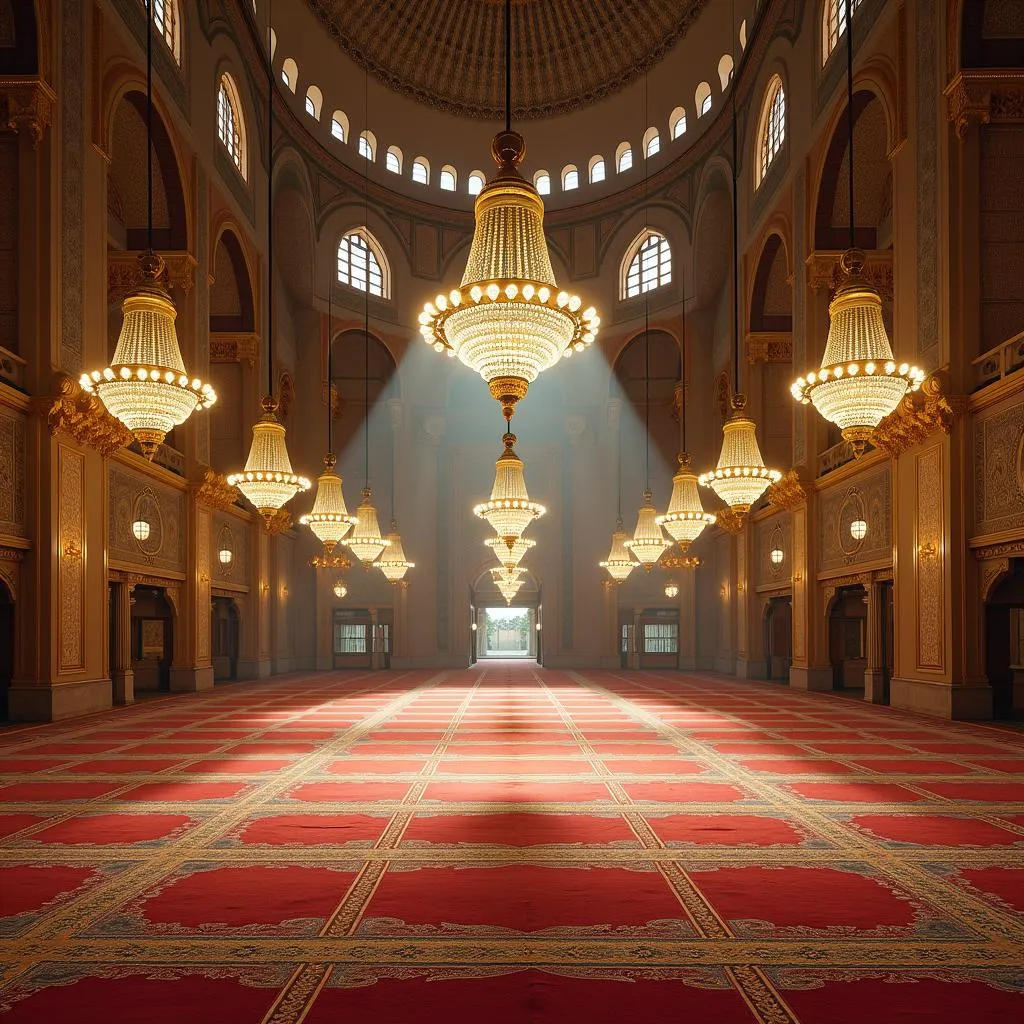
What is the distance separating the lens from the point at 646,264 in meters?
22.0

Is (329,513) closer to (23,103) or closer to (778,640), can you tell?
(23,103)

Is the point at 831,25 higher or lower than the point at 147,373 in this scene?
higher

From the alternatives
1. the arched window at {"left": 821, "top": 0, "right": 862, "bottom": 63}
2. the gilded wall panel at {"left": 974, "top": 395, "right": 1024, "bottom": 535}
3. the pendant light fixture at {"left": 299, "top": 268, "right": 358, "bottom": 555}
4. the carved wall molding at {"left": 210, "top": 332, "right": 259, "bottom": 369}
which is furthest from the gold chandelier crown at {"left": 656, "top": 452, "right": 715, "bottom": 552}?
the carved wall molding at {"left": 210, "top": 332, "right": 259, "bottom": 369}

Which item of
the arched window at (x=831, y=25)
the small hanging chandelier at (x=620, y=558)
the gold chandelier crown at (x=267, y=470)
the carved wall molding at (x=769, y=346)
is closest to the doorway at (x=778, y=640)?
the small hanging chandelier at (x=620, y=558)

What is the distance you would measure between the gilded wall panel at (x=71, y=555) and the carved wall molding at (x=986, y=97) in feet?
31.7

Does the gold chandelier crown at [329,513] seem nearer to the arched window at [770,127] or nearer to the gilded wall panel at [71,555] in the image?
the gilded wall panel at [71,555]

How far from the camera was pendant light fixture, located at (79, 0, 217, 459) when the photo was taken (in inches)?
284

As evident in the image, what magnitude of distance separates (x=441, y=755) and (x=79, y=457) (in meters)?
5.45

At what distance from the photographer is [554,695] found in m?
13.4

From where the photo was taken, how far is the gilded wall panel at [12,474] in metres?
8.48

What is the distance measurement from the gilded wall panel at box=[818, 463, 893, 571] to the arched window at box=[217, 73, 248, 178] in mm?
11164

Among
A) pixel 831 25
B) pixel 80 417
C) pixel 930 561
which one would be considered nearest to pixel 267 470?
pixel 80 417

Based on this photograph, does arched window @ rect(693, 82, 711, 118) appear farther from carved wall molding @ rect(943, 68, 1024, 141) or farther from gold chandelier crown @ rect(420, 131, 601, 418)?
gold chandelier crown @ rect(420, 131, 601, 418)

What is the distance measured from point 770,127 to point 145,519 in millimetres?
12267
